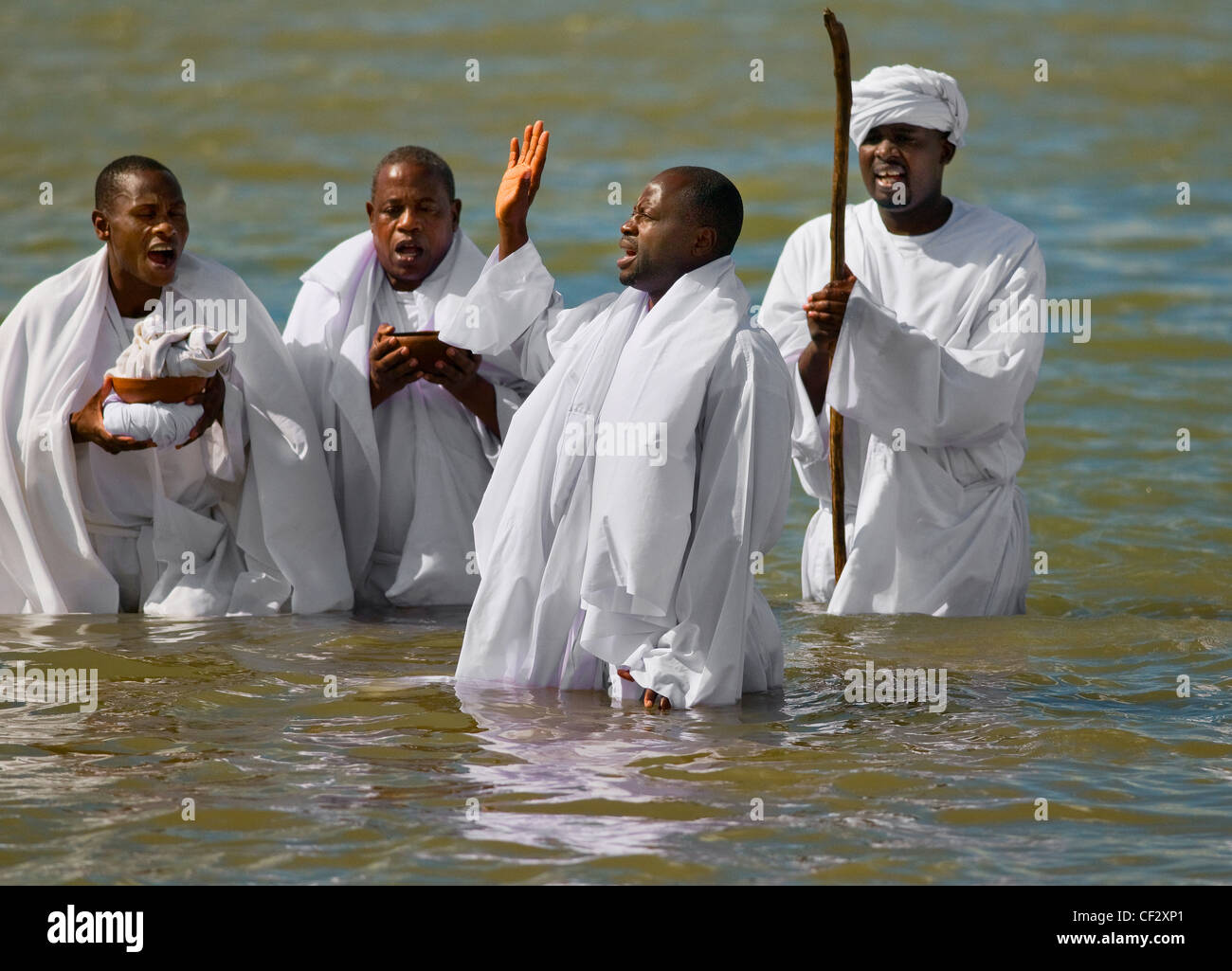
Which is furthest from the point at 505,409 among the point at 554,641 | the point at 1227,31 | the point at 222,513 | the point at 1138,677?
the point at 1227,31

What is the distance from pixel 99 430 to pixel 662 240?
7.78 feet

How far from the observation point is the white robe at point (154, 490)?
23.5ft

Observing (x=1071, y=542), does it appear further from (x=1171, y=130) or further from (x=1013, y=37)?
(x=1013, y=37)

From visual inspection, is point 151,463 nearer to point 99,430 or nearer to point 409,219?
point 99,430

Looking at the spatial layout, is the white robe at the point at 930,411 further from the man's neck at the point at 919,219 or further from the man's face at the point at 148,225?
the man's face at the point at 148,225

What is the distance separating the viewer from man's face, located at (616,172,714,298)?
578cm

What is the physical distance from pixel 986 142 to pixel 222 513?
12.2 metres

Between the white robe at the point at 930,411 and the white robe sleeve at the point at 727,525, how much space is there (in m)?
1.35

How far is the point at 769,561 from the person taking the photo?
9.66 m

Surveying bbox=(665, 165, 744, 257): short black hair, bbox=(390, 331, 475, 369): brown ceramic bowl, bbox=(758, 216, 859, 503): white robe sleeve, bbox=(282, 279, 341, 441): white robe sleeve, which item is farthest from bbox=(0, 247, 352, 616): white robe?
bbox=(665, 165, 744, 257): short black hair

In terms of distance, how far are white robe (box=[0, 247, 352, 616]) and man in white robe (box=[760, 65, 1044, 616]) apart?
1.93 meters
